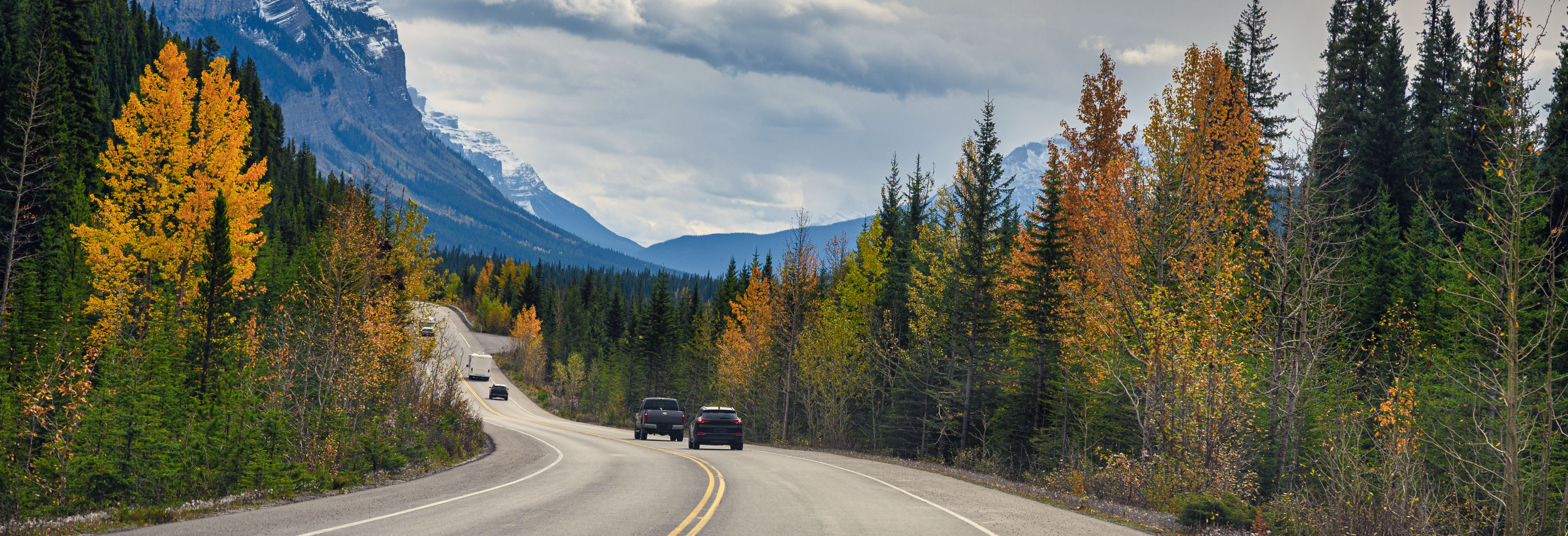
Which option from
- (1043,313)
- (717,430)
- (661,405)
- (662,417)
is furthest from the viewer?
(661,405)

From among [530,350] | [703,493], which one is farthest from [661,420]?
[530,350]

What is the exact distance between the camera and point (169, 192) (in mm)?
31609

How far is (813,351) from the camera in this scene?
4256 centimetres

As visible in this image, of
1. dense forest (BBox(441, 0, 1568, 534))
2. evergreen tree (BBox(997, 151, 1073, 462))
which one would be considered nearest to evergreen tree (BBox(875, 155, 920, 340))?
dense forest (BBox(441, 0, 1568, 534))

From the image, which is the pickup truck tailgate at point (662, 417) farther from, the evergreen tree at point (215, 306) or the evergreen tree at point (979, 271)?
the evergreen tree at point (215, 306)

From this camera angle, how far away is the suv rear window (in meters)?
40.4

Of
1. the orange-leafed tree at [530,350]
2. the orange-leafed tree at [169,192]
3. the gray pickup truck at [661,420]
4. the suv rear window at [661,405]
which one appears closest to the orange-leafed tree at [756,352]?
the suv rear window at [661,405]

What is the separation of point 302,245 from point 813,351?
62.5 meters

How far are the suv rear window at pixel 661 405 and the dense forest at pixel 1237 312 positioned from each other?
22.1 feet

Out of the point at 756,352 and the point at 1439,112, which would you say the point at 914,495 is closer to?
the point at 756,352

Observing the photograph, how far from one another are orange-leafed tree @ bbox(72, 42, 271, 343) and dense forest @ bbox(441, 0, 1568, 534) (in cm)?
2627

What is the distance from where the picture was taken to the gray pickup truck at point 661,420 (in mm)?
39469

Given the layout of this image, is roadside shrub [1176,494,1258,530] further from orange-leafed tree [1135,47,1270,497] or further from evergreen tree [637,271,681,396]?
evergreen tree [637,271,681,396]

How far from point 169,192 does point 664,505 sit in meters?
29.2
